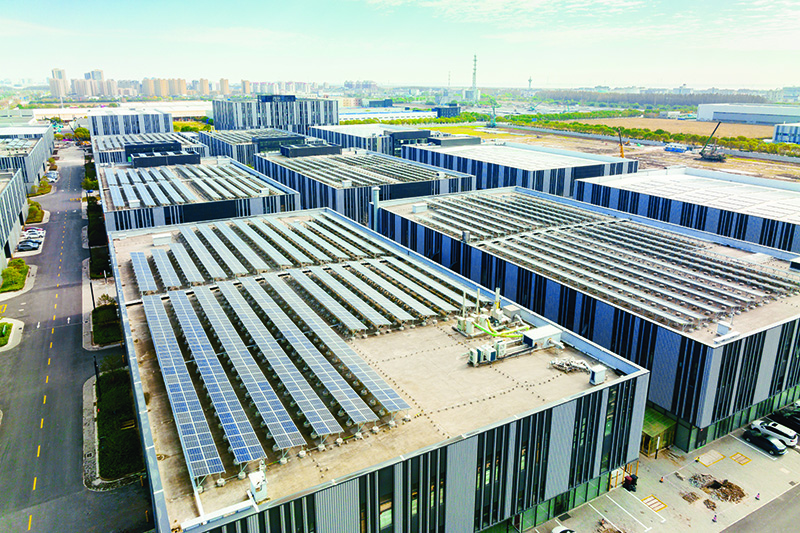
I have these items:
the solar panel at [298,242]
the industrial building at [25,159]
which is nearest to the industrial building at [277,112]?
the industrial building at [25,159]

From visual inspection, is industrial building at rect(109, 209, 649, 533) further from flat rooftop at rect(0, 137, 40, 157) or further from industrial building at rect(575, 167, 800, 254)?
flat rooftop at rect(0, 137, 40, 157)

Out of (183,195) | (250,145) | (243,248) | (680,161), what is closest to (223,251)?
(243,248)

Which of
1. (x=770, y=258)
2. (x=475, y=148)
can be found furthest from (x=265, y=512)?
(x=475, y=148)

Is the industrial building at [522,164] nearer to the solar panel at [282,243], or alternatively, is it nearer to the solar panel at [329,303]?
the solar panel at [282,243]

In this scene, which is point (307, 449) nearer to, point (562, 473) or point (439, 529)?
point (439, 529)

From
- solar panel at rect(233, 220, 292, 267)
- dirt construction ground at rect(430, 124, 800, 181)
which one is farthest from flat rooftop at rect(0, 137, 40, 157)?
dirt construction ground at rect(430, 124, 800, 181)

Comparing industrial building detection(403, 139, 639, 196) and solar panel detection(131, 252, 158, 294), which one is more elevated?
industrial building detection(403, 139, 639, 196)

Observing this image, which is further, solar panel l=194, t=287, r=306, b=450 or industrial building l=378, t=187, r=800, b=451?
industrial building l=378, t=187, r=800, b=451

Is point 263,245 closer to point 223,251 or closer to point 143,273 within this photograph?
point 223,251
